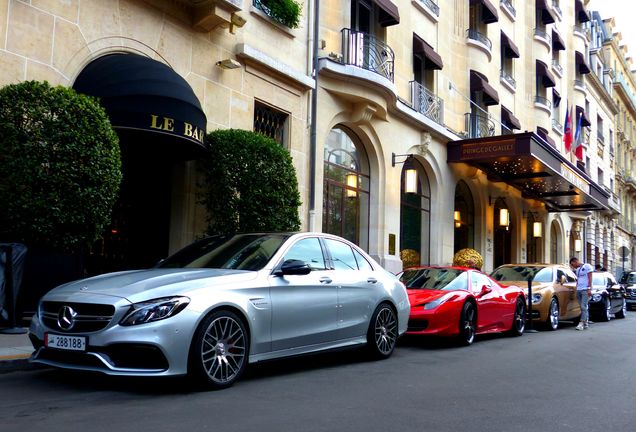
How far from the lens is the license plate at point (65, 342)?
5.44 meters

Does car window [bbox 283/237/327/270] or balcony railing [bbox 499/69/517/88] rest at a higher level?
balcony railing [bbox 499/69/517/88]

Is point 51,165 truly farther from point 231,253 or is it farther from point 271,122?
point 271,122

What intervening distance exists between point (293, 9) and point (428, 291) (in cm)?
769

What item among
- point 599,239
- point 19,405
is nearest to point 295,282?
point 19,405

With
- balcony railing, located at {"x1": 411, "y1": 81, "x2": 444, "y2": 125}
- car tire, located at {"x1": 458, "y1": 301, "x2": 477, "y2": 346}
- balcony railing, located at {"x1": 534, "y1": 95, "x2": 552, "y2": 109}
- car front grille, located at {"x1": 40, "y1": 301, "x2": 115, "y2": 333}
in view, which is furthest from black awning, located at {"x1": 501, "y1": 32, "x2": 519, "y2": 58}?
car front grille, located at {"x1": 40, "y1": 301, "x2": 115, "y2": 333}

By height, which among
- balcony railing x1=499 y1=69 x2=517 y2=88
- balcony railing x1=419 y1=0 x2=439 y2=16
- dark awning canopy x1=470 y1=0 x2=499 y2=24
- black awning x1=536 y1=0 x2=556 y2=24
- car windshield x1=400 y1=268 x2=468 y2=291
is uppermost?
black awning x1=536 y1=0 x2=556 y2=24

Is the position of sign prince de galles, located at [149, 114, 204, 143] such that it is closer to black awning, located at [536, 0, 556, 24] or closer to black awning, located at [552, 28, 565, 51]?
black awning, located at [536, 0, 556, 24]

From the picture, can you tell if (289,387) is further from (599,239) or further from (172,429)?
(599,239)

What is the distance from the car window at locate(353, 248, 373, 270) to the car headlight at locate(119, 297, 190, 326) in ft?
10.1

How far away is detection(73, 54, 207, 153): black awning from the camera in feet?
32.3

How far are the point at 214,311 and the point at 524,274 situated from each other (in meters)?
11.1

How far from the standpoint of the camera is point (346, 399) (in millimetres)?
5777

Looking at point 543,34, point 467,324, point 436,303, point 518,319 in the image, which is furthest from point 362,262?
point 543,34

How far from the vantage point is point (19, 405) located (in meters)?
5.07
